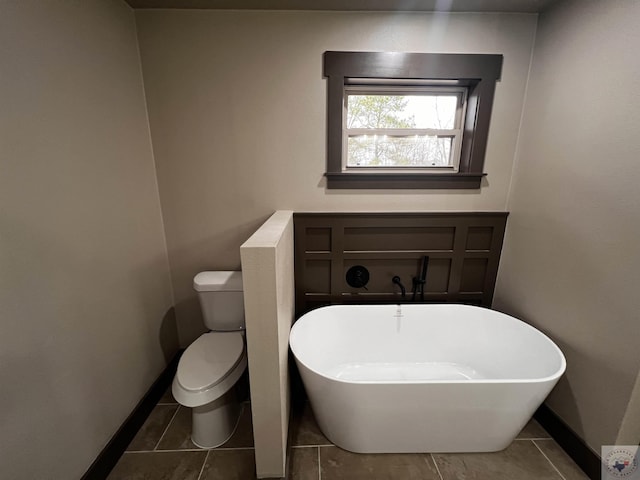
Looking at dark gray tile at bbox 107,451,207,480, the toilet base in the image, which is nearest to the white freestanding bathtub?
the toilet base

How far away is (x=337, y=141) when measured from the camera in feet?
5.33

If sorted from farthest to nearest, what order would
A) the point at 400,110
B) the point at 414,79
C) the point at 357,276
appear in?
the point at 357,276 < the point at 400,110 < the point at 414,79

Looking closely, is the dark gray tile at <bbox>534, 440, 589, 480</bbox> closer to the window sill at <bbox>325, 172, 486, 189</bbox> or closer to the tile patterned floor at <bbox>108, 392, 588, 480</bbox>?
the tile patterned floor at <bbox>108, 392, 588, 480</bbox>

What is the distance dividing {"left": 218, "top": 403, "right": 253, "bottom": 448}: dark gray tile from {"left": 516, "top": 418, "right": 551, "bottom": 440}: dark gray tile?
1.55 metres

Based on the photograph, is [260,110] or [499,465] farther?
[260,110]

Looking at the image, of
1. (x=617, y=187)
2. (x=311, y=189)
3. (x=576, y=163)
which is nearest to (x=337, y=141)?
(x=311, y=189)

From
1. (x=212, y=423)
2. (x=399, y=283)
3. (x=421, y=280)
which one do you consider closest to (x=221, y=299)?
(x=212, y=423)

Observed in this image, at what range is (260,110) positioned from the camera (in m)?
1.59

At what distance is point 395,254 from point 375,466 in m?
1.19

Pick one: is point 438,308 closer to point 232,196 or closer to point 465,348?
point 465,348

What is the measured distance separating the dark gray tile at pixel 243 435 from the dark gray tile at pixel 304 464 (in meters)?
0.27

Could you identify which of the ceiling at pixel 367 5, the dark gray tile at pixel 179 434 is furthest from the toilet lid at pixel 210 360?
the ceiling at pixel 367 5

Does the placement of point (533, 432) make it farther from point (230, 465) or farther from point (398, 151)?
point (398, 151)

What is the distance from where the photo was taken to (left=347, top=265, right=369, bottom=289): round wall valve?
6.02 ft
